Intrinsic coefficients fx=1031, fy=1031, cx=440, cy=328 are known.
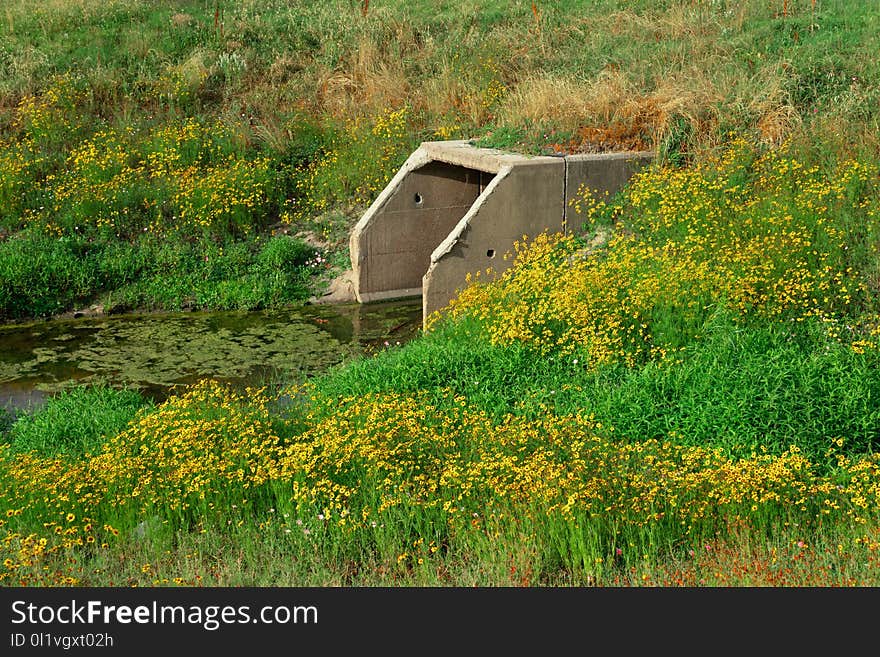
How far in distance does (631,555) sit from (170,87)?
38.5 ft

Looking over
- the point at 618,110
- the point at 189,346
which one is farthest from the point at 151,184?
the point at 618,110

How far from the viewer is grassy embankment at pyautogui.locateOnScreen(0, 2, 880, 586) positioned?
4766mm

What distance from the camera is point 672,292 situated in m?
7.63

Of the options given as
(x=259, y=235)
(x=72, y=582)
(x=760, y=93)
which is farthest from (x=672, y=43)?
(x=72, y=582)

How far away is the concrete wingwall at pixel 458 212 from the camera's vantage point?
9766mm

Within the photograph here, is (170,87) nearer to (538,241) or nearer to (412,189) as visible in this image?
(412,189)

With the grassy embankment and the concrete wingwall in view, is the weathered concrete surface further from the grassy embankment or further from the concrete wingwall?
the grassy embankment

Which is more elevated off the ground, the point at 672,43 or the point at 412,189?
the point at 672,43

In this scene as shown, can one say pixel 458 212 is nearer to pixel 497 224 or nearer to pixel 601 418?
pixel 497 224

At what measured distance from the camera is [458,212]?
11.5m

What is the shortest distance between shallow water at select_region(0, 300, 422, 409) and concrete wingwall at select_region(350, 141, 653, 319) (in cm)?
44

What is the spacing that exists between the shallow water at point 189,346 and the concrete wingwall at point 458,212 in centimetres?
44

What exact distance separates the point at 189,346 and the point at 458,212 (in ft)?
11.4

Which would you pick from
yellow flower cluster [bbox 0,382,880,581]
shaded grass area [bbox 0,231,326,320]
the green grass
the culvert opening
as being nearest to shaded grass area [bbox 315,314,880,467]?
yellow flower cluster [bbox 0,382,880,581]
